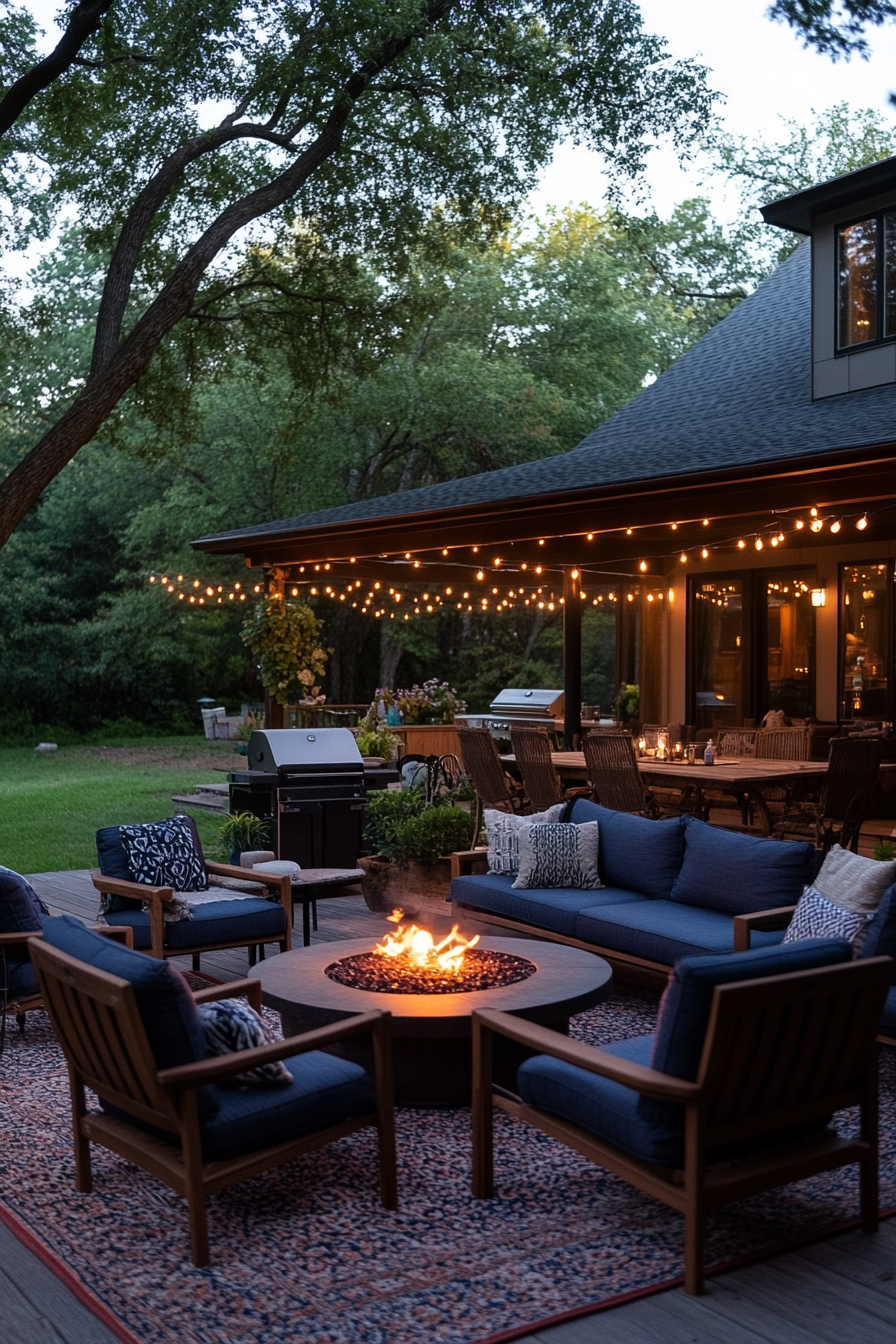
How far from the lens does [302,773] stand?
9.66 meters

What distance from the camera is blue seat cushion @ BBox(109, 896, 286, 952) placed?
6398 mm

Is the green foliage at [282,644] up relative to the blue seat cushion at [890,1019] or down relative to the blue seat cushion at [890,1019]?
up

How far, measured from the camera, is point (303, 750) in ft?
32.1

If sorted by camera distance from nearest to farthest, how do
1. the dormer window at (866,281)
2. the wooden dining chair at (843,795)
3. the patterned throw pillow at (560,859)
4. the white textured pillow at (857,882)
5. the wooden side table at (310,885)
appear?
the white textured pillow at (857,882), the patterned throw pillow at (560,859), the wooden side table at (310,885), the wooden dining chair at (843,795), the dormer window at (866,281)

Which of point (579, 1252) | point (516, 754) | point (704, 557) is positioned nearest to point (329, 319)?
point (704, 557)

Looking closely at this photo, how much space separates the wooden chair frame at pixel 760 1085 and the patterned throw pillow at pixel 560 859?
2.89 m

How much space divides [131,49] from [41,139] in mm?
1920

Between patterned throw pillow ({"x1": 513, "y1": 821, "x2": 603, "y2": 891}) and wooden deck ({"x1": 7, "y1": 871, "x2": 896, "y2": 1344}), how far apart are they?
3183 mm

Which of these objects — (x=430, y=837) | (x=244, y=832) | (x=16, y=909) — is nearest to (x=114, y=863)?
(x=16, y=909)

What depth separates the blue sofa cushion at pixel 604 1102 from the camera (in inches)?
140

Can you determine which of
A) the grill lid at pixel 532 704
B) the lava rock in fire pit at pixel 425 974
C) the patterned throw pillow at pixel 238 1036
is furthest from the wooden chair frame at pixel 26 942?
the grill lid at pixel 532 704

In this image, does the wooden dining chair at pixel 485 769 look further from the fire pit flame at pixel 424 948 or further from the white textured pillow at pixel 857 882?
the white textured pillow at pixel 857 882

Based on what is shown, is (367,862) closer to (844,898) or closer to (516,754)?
(516,754)

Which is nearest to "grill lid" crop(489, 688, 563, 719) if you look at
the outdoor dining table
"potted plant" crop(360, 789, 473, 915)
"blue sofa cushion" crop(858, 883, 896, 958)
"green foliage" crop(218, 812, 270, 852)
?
the outdoor dining table
